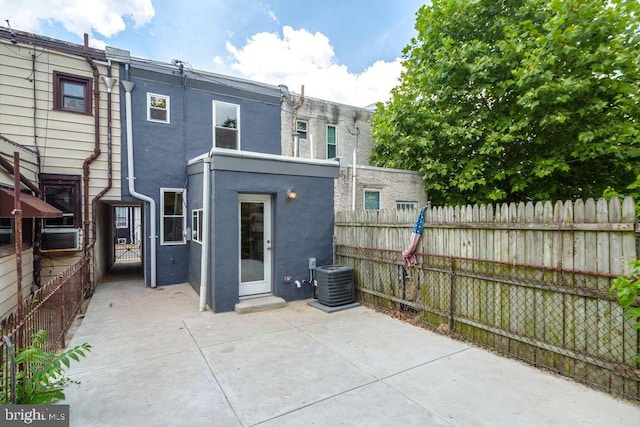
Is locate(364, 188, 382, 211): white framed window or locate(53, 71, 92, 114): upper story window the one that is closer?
locate(53, 71, 92, 114): upper story window

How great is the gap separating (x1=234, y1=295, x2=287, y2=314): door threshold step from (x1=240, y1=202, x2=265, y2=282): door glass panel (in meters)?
0.50

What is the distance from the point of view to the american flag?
5.34 m

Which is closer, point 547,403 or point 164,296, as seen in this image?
point 547,403

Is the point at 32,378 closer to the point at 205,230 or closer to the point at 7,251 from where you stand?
the point at 205,230

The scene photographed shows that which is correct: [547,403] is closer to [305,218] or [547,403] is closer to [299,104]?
[305,218]

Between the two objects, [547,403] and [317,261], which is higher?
[317,261]

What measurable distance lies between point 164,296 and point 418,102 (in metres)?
9.43

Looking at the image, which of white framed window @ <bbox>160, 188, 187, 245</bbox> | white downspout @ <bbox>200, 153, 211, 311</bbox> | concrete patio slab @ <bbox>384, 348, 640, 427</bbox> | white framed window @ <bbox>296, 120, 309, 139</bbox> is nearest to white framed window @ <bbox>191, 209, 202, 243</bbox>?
white framed window @ <bbox>160, 188, 187, 245</bbox>

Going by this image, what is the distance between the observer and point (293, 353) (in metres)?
4.13

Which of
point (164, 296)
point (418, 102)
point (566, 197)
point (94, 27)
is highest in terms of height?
point (94, 27)

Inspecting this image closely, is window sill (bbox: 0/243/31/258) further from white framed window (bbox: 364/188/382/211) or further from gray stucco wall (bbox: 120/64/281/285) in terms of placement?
white framed window (bbox: 364/188/382/211)

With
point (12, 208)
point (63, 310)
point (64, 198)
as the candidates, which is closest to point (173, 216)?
point (64, 198)

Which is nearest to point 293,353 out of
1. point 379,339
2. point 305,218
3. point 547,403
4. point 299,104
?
point 379,339

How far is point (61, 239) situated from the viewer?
6965mm
